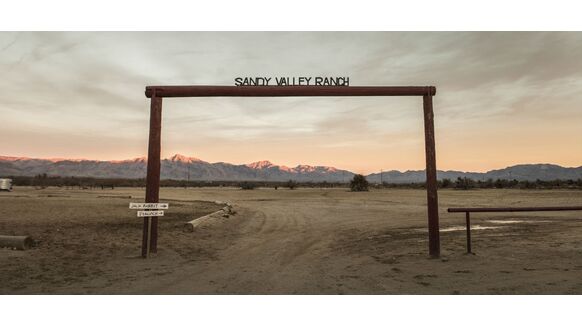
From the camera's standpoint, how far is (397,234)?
36.2 ft

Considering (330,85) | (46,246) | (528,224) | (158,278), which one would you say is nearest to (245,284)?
(158,278)

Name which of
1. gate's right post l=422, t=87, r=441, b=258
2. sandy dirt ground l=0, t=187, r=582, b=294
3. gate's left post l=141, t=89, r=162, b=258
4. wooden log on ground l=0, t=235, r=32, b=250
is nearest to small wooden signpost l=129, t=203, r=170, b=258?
gate's left post l=141, t=89, r=162, b=258

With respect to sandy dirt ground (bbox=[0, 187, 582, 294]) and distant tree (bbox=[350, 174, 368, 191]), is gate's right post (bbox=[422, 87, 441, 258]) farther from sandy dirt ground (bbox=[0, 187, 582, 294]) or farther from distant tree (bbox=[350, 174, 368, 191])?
distant tree (bbox=[350, 174, 368, 191])

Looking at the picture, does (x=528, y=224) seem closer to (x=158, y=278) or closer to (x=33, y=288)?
(x=158, y=278)

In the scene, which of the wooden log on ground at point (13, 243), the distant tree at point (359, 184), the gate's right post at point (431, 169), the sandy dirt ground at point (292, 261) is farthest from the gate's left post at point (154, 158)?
the distant tree at point (359, 184)

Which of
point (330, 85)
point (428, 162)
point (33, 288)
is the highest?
point (330, 85)

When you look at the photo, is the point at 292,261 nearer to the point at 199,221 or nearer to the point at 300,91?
the point at 300,91

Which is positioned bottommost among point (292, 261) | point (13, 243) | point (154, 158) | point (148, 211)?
point (292, 261)

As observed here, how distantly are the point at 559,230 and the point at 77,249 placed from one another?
46.7ft

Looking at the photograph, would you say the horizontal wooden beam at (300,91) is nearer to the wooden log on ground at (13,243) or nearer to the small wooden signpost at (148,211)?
the small wooden signpost at (148,211)

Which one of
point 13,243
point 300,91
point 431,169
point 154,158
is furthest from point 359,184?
point 13,243

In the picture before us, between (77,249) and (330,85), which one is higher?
(330,85)

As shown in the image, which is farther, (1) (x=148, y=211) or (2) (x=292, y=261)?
(1) (x=148, y=211)

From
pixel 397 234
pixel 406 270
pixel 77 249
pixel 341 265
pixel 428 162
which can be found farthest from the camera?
pixel 397 234
